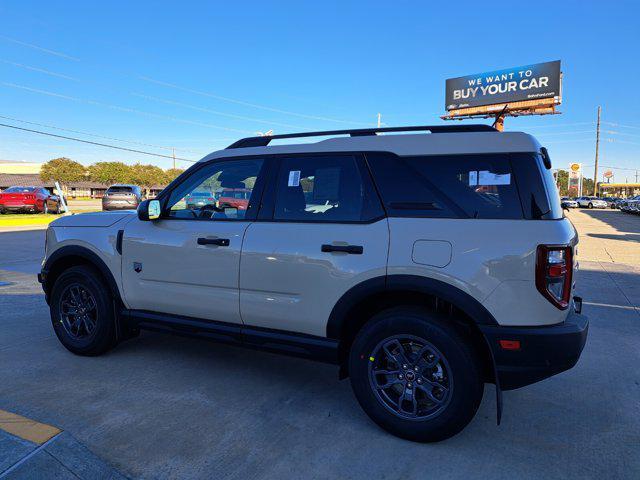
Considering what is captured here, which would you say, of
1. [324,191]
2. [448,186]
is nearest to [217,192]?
[324,191]

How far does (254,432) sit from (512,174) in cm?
227

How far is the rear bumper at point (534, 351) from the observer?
2.51 m

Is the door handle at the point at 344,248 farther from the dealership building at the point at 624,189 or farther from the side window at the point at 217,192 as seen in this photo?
the dealership building at the point at 624,189

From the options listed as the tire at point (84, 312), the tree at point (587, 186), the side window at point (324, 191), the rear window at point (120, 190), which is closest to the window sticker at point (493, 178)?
the side window at point (324, 191)

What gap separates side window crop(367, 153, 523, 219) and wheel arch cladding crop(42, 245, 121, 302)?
2.57m

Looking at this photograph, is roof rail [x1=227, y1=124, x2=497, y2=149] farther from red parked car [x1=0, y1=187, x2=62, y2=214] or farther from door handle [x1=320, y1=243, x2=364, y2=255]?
red parked car [x1=0, y1=187, x2=62, y2=214]

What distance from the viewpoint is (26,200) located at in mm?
25000

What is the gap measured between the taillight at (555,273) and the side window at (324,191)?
0.98 metres

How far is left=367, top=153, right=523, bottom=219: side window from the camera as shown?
8.69 feet

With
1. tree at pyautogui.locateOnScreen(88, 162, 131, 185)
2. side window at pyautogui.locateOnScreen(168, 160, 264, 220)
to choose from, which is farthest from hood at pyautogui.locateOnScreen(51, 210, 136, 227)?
tree at pyautogui.locateOnScreen(88, 162, 131, 185)

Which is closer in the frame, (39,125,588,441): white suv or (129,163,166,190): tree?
(39,125,588,441): white suv

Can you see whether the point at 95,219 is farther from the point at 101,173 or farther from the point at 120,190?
the point at 101,173

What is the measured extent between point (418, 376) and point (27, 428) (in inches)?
97.9

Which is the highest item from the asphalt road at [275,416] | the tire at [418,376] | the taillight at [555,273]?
the taillight at [555,273]
